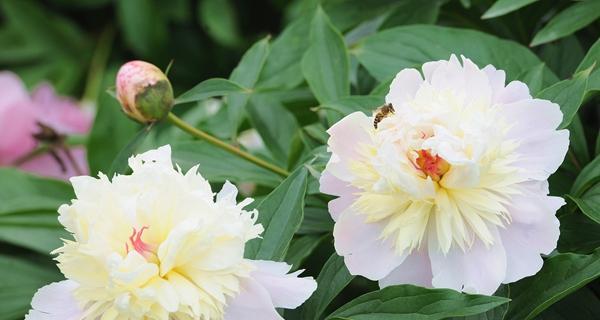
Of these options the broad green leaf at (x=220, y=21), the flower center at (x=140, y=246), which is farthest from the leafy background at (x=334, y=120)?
the broad green leaf at (x=220, y=21)

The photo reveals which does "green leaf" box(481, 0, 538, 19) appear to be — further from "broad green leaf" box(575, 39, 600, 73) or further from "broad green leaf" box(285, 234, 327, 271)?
"broad green leaf" box(285, 234, 327, 271)

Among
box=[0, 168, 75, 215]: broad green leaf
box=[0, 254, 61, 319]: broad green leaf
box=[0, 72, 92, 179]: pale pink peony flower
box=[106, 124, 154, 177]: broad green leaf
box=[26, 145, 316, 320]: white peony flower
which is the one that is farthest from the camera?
box=[0, 72, 92, 179]: pale pink peony flower

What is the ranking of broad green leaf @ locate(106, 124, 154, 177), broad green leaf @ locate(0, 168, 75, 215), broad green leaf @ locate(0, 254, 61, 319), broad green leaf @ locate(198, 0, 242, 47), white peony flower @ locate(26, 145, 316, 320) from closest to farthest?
white peony flower @ locate(26, 145, 316, 320) < broad green leaf @ locate(106, 124, 154, 177) < broad green leaf @ locate(0, 254, 61, 319) < broad green leaf @ locate(0, 168, 75, 215) < broad green leaf @ locate(198, 0, 242, 47)

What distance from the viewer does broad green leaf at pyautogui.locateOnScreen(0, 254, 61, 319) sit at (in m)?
0.97

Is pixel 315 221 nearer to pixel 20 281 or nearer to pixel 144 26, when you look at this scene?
pixel 20 281

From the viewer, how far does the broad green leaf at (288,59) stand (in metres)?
1.02

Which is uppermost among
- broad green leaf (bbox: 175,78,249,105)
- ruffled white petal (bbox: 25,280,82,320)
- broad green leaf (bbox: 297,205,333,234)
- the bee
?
broad green leaf (bbox: 175,78,249,105)

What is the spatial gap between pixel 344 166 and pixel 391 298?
86mm

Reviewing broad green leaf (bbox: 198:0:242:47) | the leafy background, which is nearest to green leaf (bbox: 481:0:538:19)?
the leafy background

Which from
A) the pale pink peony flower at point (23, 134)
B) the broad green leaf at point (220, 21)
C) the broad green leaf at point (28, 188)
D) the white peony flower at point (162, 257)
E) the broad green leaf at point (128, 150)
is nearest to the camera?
→ the white peony flower at point (162, 257)

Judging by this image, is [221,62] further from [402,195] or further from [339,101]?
[402,195]

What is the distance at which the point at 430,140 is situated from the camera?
22.3 inches

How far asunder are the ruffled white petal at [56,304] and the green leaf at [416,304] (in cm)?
16

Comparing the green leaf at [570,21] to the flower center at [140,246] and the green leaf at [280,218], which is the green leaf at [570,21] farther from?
the flower center at [140,246]
